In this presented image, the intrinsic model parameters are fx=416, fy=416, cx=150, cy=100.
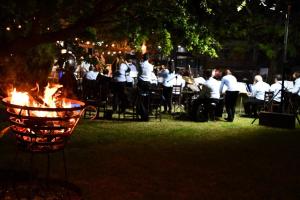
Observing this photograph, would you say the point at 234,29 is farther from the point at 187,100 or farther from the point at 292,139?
Answer: the point at 187,100

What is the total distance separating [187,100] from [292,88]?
16.1 feet

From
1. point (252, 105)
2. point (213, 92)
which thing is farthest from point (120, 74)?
point (252, 105)

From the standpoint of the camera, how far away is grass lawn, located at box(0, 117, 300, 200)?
21.1 feet

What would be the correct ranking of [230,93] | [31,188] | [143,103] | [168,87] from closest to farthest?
[31,188] < [143,103] < [230,93] < [168,87]

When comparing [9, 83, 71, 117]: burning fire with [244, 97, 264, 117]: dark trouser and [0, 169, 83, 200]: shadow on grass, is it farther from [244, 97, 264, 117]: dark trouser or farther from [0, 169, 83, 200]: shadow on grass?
[244, 97, 264, 117]: dark trouser

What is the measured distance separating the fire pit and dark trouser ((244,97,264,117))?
1254cm

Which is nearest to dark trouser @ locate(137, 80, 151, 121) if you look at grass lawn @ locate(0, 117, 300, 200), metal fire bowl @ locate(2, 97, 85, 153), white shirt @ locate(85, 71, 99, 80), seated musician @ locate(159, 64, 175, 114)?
grass lawn @ locate(0, 117, 300, 200)

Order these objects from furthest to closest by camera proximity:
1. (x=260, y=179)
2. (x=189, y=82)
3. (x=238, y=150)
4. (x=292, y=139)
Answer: (x=189, y=82), (x=292, y=139), (x=238, y=150), (x=260, y=179)

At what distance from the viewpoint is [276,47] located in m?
22.9

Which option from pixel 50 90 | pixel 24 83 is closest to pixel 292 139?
pixel 24 83

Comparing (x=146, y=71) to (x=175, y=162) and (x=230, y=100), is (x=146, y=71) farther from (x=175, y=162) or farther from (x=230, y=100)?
(x=175, y=162)

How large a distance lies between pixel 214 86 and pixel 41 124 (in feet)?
33.3

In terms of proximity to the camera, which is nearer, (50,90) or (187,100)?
(50,90)

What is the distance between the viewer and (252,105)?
16.9m
